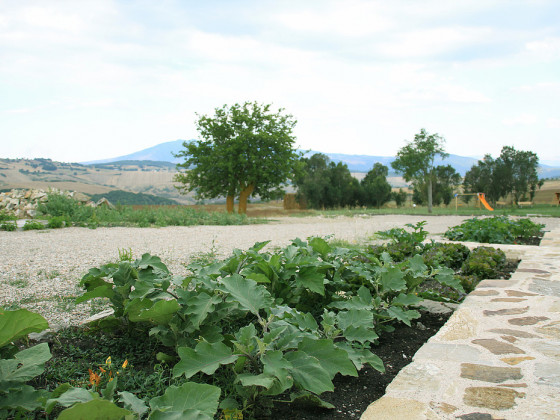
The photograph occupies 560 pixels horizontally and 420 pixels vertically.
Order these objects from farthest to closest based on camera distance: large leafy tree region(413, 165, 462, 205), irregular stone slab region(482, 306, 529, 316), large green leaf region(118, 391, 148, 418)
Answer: large leafy tree region(413, 165, 462, 205)
irregular stone slab region(482, 306, 529, 316)
large green leaf region(118, 391, 148, 418)

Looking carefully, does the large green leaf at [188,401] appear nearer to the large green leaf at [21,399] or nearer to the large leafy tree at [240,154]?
the large green leaf at [21,399]

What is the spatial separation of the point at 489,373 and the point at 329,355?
72 cm

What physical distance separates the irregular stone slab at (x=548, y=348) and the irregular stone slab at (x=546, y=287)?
3.63 ft

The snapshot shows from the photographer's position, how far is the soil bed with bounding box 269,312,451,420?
4.51 feet

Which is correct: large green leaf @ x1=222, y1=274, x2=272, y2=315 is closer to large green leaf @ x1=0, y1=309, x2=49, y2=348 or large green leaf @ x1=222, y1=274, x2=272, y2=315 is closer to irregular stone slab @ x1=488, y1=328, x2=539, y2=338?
large green leaf @ x1=0, y1=309, x2=49, y2=348

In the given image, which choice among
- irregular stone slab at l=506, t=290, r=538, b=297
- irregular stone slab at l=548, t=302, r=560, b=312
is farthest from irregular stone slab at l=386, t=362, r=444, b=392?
irregular stone slab at l=506, t=290, r=538, b=297

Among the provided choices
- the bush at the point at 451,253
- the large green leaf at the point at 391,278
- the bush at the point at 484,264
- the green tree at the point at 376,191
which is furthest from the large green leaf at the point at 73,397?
the green tree at the point at 376,191

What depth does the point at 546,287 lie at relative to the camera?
2908 millimetres

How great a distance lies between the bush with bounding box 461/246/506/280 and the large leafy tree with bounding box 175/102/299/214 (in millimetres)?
12628

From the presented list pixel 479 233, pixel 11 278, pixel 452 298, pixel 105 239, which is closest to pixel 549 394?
pixel 452 298

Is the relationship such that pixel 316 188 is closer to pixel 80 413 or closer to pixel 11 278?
pixel 11 278

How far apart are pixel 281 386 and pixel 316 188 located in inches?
823

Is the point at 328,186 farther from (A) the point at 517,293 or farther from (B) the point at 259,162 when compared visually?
(A) the point at 517,293

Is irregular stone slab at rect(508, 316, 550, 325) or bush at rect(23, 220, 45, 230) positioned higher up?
bush at rect(23, 220, 45, 230)
